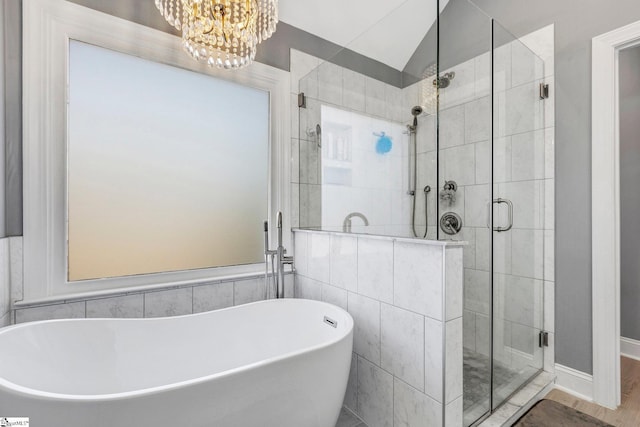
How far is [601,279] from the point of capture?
1.72 metres

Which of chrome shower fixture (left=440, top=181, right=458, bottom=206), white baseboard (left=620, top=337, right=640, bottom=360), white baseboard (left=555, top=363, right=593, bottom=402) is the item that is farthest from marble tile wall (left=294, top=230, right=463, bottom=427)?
white baseboard (left=620, top=337, right=640, bottom=360)

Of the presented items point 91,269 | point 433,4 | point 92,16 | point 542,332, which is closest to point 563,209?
point 542,332

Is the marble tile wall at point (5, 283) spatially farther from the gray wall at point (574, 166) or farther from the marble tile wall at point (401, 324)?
the gray wall at point (574, 166)

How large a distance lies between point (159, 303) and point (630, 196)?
11.6ft

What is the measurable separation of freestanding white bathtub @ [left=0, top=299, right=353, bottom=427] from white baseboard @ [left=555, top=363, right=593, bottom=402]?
5.00 feet

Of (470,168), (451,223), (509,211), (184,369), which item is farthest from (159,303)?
(509,211)

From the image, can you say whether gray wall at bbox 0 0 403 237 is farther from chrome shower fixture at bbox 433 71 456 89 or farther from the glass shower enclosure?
chrome shower fixture at bbox 433 71 456 89

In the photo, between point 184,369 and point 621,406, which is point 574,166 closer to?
point 621,406

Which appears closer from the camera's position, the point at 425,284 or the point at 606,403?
the point at 425,284

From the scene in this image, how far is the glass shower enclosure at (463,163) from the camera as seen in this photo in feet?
4.94

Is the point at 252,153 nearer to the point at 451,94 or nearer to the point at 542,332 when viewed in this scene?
the point at 451,94

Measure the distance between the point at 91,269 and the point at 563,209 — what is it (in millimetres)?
2775

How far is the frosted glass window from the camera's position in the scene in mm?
1612

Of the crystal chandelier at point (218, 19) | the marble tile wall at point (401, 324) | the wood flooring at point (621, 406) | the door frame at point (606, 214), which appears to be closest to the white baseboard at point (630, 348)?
the wood flooring at point (621, 406)
